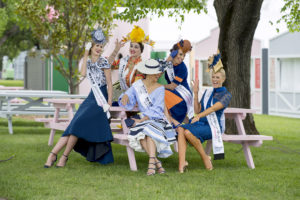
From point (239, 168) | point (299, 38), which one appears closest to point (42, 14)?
point (239, 168)

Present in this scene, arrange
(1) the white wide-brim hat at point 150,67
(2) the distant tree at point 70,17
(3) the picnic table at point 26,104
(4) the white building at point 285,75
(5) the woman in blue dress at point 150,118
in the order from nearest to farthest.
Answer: (5) the woman in blue dress at point 150,118, (1) the white wide-brim hat at point 150,67, (3) the picnic table at point 26,104, (2) the distant tree at point 70,17, (4) the white building at point 285,75

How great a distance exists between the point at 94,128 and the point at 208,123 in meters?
1.48

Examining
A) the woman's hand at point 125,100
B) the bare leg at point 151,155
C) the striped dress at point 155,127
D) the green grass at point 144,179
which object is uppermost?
the woman's hand at point 125,100

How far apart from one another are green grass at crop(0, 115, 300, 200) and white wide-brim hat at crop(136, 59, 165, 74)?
4.18 ft

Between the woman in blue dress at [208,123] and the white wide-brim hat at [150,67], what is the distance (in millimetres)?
513

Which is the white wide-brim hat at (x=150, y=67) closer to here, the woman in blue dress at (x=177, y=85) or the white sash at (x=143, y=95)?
the white sash at (x=143, y=95)

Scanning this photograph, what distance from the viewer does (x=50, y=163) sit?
6.94m

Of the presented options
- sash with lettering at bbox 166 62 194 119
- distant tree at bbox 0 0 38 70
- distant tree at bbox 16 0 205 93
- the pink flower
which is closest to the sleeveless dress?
sash with lettering at bbox 166 62 194 119

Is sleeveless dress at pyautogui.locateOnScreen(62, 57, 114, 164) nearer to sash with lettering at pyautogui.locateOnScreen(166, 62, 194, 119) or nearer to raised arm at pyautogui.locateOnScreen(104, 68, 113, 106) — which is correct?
raised arm at pyautogui.locateOnScreen(104, 68, 113, 106)

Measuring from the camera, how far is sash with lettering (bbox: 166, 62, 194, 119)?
7203mm

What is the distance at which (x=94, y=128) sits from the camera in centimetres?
689

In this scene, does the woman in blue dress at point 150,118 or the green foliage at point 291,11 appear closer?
the woman in blue dress at point 150,118

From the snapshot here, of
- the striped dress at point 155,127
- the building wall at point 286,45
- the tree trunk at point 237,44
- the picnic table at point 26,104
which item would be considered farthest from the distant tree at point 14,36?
the striped dress at point 155,127

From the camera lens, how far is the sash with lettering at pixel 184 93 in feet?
23.6
